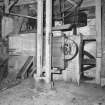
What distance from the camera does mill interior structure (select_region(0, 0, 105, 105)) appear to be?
2.50 m

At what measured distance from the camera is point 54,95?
8.05 feet

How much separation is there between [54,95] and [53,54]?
1196 millimetres

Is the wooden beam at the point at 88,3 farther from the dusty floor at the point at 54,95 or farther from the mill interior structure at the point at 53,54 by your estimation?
the dusty floor at the point at 54,95

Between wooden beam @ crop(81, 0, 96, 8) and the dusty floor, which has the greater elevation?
wooden beam @ crop(81, 0, 96, 8)

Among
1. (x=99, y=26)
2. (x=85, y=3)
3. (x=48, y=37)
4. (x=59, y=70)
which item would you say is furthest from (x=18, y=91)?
(x=85, y=3)

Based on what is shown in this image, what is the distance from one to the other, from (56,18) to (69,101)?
2.56 metres

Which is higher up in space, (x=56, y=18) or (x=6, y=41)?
(x=56, y=18)

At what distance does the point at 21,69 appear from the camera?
12.5 feet

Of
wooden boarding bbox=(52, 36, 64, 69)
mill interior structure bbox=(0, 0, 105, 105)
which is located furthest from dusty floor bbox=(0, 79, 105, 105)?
wooden boarding bbox=(52, 36, 64, 69)

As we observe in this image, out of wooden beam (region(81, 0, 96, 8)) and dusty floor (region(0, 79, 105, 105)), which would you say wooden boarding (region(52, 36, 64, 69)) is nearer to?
dusty floor (region(0, 79, 105, 105))

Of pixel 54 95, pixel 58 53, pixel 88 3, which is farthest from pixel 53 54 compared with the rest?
pixel 88 3

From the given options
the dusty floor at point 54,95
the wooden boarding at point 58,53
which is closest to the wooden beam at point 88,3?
the wooden boarding at point 58,53

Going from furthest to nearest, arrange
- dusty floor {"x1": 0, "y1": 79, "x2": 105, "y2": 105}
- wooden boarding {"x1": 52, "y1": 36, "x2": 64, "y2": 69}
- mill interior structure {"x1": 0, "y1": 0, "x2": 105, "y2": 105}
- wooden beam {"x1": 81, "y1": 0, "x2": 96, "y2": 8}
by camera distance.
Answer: wooden beam {"x1": 81, "y1": 0, "x2": 96, "y2": 8}, wooden boarding {"x1": 52, "y1": 36, "x2": 64, "y2": 69}, mill interior structure {"x1": 0, "y1": 0, "x2": 105, "y2": 105}, dusty floor {"x1": 0, "y1": 79, "x2": 105, "y2": 105}

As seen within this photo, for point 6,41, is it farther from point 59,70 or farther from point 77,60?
point 77,60
